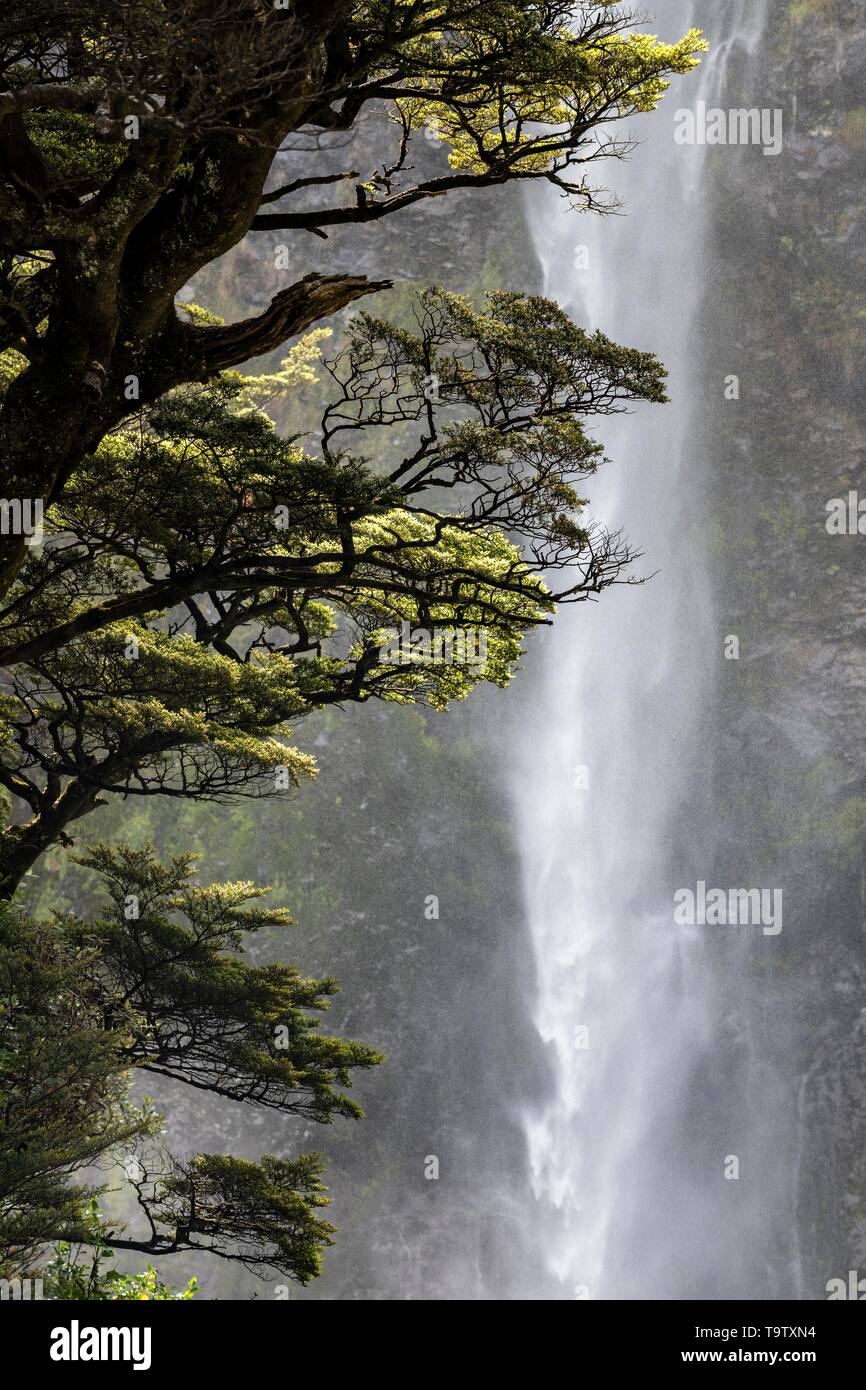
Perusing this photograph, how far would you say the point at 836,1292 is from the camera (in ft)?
66.1

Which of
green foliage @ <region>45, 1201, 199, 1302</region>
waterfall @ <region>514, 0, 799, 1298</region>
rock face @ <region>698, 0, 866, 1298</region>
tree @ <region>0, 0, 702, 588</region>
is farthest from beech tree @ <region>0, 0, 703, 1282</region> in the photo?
rock face @ <region>698, 0, 866, 1298</region>

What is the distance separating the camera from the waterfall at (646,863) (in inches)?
872

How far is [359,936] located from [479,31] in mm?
19520

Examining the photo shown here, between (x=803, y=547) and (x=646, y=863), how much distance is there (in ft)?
20.4

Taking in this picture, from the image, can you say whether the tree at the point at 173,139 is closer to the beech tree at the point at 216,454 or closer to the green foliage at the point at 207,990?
the beech tree at the point at 216,454

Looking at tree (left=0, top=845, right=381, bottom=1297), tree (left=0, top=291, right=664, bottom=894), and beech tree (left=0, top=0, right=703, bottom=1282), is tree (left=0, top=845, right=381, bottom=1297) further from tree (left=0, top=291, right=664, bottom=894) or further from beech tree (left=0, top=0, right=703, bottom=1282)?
tree (left=0, top=291, right=664, bottom=894)

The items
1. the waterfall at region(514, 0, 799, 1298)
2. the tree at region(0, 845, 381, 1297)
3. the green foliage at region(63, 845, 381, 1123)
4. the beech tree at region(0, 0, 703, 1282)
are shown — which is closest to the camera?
the beech tree at region(0, 0, 703, 1282)

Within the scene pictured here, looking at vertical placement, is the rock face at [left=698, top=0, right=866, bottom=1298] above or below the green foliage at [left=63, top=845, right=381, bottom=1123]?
above

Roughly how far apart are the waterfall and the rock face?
49cm

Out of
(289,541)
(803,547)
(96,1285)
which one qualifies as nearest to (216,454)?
(289,541)

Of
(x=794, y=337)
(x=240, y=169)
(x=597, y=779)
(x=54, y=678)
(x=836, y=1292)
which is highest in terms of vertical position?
(x=794, y=337)

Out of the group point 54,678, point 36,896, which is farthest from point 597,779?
point 54,678

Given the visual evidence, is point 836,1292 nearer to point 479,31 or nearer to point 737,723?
point 737,723

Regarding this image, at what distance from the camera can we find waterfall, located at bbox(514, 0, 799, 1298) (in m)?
22.1
